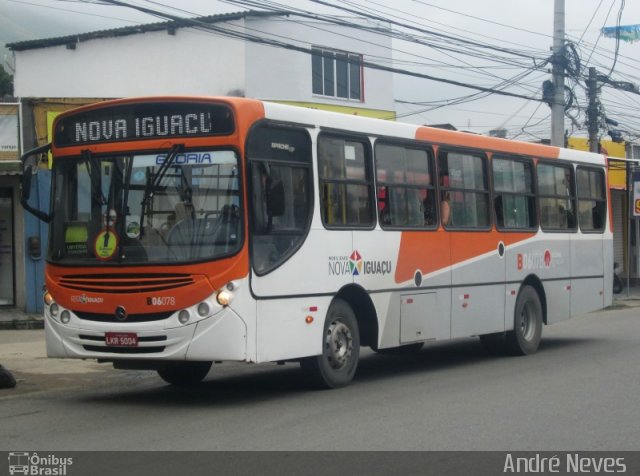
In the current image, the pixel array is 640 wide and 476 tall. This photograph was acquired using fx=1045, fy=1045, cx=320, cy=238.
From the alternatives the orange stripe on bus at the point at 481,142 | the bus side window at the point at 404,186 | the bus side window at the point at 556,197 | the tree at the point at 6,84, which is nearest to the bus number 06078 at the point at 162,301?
the bus side window at the point at 404,186

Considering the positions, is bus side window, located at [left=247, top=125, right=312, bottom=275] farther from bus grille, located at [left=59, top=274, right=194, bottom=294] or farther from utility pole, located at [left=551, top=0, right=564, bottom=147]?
utility pole, located at [left=551, top=0, right=564, bottom=147]

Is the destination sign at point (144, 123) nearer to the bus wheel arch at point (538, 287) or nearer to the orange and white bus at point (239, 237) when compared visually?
the orange and white bus at point (239, 237)

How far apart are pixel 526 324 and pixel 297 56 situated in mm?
20242

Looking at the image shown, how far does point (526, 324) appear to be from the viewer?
1575 centimetres

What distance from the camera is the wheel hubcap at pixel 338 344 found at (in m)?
11.5

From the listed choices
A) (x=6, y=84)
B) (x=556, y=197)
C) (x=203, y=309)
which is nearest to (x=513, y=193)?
(x=556, y=197)

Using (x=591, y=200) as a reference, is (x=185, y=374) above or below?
below

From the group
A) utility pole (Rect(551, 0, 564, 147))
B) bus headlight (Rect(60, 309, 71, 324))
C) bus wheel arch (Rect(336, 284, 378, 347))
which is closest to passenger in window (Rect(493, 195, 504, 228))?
bus wheel arch (Rect(336, 284, 378, 347))

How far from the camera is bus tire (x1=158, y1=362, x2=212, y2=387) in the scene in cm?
1209

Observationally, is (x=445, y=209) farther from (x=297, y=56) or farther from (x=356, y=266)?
(x=297, y=56)

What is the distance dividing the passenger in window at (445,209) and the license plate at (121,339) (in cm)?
496

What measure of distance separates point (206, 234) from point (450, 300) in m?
4.53

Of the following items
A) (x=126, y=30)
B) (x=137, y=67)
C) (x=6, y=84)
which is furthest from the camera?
(x=6, y=84)

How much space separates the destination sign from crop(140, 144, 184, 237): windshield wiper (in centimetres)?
17
